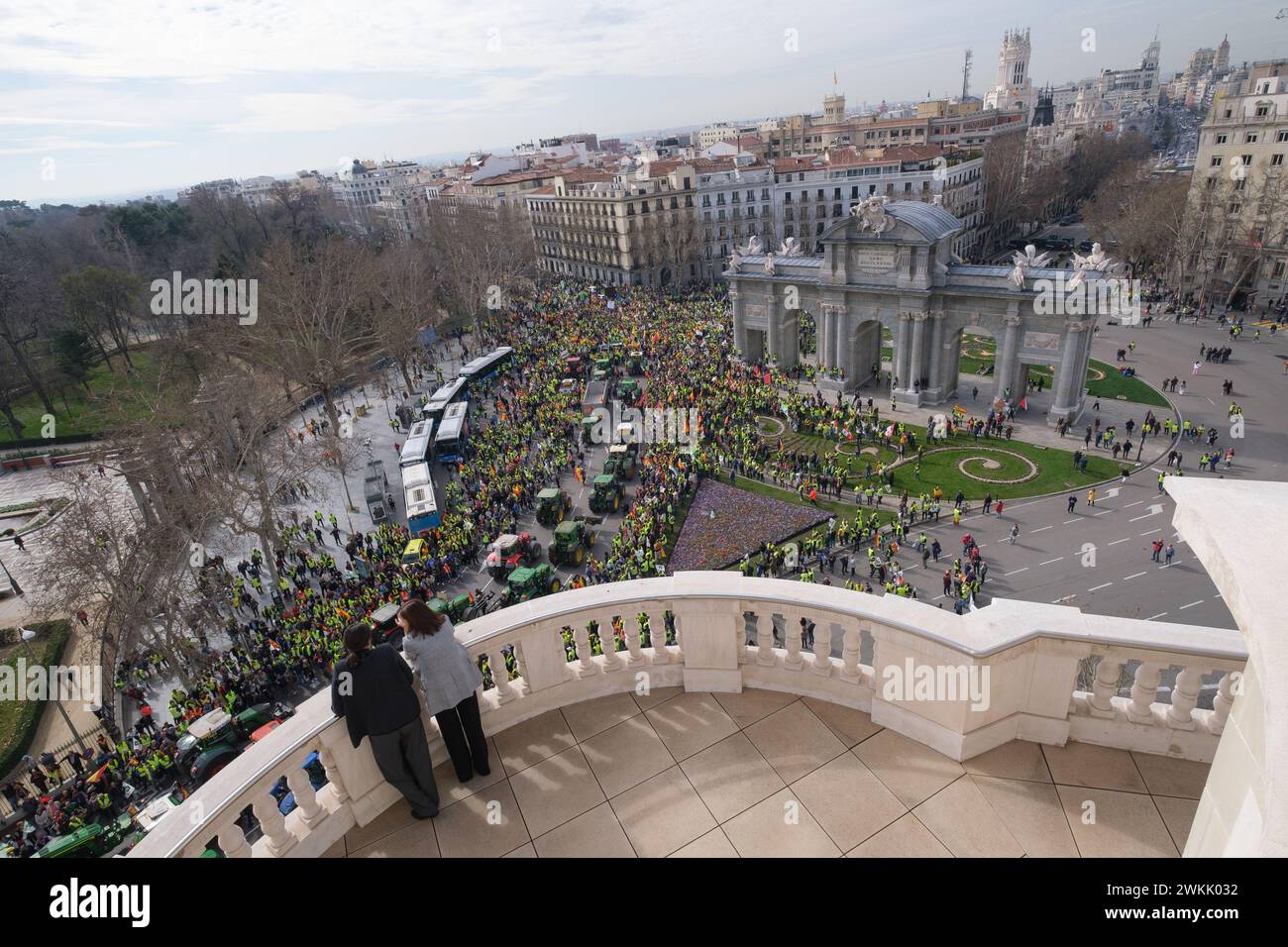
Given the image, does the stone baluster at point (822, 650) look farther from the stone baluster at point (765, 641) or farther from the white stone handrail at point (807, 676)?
the stone baluster at point (765, 641)

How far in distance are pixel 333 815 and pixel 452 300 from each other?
68.9 metres

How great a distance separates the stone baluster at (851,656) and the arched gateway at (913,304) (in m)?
35.0

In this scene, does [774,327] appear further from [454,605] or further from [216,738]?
[216,738]

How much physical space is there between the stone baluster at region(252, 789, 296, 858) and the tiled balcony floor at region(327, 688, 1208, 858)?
0.42 meters

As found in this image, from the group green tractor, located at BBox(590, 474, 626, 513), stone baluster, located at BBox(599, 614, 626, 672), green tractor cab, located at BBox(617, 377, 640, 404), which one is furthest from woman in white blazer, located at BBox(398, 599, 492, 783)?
green tractor cab, located at BBox(617, 377, 640, 404)

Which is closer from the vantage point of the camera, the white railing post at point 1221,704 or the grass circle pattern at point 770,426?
the white railing post at point 1221,704

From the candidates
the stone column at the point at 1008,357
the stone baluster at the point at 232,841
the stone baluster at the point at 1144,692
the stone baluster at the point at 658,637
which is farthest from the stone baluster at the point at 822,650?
the stone column at the point at 1008,357

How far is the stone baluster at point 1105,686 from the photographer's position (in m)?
5.77

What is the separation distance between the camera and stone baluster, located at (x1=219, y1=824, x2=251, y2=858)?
17.1 ft

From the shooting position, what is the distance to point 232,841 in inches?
209

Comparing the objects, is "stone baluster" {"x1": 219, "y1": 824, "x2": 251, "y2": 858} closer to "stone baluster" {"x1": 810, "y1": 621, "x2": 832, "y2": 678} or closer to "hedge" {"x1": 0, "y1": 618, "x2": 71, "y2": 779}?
"stone baluster" {"x1": 810, "y1": 621, "x2": 832, "y2": 678}
